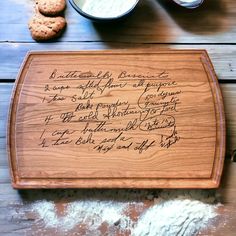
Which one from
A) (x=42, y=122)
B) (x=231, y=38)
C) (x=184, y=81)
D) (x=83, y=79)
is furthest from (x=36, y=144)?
(x=231, y=38)

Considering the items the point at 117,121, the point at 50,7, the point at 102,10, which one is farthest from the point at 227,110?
the point at 50,7

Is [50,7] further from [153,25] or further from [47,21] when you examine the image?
[153,25]

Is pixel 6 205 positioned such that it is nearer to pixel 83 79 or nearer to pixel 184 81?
pixel 83 79

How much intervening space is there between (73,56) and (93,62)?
0.05 metres

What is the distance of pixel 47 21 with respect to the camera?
0.80 meters

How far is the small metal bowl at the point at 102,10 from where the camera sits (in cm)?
77

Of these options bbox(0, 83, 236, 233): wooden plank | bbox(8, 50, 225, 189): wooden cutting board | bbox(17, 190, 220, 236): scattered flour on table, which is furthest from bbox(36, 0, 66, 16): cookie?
bbox(17, 190, 220, 236): scattered flour on table

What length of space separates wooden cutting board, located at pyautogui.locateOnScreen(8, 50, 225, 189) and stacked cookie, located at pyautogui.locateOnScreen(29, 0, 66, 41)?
55 mm

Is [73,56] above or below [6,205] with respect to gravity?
above

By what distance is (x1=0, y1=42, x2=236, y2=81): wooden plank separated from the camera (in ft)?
2.57

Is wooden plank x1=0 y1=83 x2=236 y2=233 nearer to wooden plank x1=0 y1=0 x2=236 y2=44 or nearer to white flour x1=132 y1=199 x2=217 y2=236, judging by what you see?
white flour x1=132 y1=199 x2=217 y2=236

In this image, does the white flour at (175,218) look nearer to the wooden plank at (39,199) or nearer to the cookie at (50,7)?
the wooden plank at (39,199)

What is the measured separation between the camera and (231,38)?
81 centimetres

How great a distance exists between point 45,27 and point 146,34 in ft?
0.73
